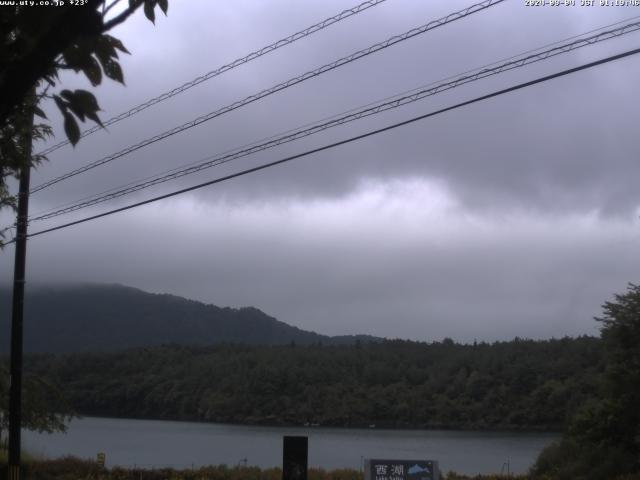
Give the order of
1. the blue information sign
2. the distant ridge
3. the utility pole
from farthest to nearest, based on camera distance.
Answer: the distant ridge, the utility pole, the blue information sign

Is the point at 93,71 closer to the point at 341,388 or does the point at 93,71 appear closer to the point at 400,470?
the point at 400,470

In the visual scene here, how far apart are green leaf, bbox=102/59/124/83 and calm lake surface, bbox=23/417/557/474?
2437cm

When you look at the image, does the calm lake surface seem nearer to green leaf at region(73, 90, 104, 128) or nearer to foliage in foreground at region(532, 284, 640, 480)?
foliage in foreground at region(532, 284, 640, 480)

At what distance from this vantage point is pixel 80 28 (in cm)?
317

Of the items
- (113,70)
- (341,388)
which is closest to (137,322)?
(341,388)

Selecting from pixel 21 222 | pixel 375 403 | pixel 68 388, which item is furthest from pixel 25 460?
pixel 375 403

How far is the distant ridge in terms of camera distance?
257 ft

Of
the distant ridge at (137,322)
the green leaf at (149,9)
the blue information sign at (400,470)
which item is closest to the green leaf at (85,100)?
the green leaf at (149,9)

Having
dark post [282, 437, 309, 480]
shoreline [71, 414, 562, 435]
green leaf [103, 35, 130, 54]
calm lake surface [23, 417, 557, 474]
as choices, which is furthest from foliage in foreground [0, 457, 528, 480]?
green leaf [103, 35, 130, 54]

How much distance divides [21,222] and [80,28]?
1670 centimetres

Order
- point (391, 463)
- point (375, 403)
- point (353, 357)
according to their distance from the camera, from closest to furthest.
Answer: point (391, 463)
point (375, 403)
point (353, 357)

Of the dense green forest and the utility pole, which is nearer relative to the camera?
the utility pole

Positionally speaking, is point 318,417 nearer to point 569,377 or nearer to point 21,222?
point 569,377

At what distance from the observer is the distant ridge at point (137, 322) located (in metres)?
78.4
